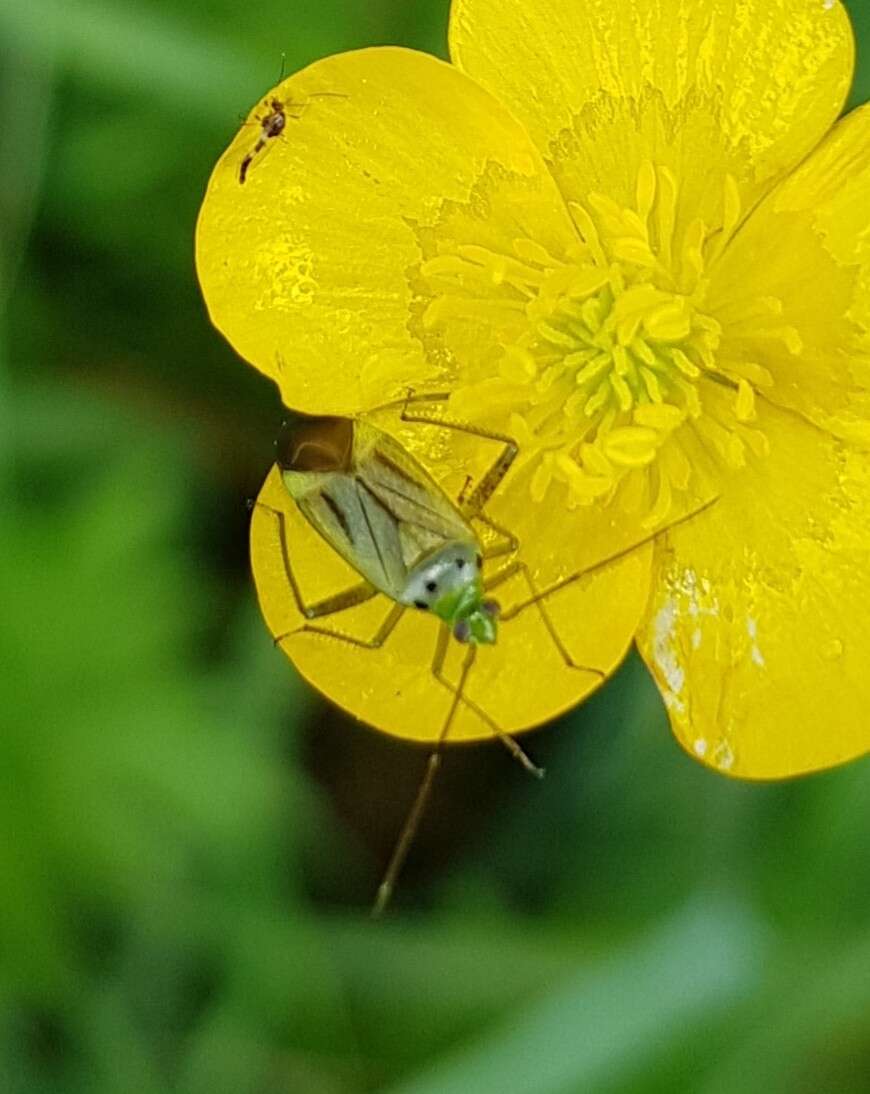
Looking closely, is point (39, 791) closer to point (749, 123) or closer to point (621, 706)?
point (621, 706)

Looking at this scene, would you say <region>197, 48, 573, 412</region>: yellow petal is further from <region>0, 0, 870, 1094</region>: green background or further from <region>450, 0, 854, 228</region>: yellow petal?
<region>0, 0, 870, 1094</region>: green background

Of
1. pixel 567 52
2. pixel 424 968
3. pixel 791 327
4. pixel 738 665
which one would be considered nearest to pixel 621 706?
pixel 424 968

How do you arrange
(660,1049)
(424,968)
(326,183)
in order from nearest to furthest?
(326,183) → (660,1049) → (424,968)

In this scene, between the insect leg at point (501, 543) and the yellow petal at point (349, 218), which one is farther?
the insect leg at point (501, 543)

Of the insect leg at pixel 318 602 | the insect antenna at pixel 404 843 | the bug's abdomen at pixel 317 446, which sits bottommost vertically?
the insect antenna at pixel 404 843

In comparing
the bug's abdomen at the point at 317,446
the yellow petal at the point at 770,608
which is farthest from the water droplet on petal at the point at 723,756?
the bug's abdomen at the point at 317,446

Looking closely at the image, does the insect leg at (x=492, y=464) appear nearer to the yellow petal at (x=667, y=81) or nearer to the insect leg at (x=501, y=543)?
the insect leg at (x=501, y=543)
